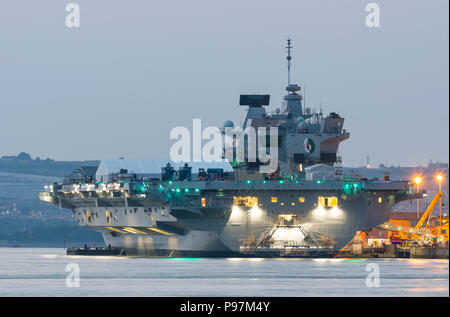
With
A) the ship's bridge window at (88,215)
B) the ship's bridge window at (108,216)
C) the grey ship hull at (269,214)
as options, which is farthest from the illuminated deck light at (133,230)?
the grey ship hull at (269,214)

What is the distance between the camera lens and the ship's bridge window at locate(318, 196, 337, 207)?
81863 mm

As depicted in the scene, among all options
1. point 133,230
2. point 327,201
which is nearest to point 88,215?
point 133,230

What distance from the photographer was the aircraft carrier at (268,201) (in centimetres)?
8175

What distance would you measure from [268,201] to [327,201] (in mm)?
3890

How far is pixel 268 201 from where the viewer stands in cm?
8194

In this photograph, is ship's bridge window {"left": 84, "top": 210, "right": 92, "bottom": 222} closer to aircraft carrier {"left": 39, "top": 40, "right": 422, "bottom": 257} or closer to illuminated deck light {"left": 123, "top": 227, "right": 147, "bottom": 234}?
illuminated deck light {"left": 123, "top": 227, "right": 147, "bottom": 234}

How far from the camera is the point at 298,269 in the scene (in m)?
71.8

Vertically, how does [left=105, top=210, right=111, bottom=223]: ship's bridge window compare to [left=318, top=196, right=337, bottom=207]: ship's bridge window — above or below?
below

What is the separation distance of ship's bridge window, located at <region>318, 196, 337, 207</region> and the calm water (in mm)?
3631

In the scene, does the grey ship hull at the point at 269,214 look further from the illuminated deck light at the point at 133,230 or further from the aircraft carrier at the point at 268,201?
the illuminated deck light at the point at 133,230

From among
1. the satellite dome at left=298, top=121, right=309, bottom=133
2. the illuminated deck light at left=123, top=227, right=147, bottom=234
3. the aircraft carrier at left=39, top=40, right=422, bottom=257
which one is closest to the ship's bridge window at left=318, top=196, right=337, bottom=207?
the aircraft carrier at left=39, top=40, right=422, bottom=257

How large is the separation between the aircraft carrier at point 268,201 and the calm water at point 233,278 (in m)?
1.58
